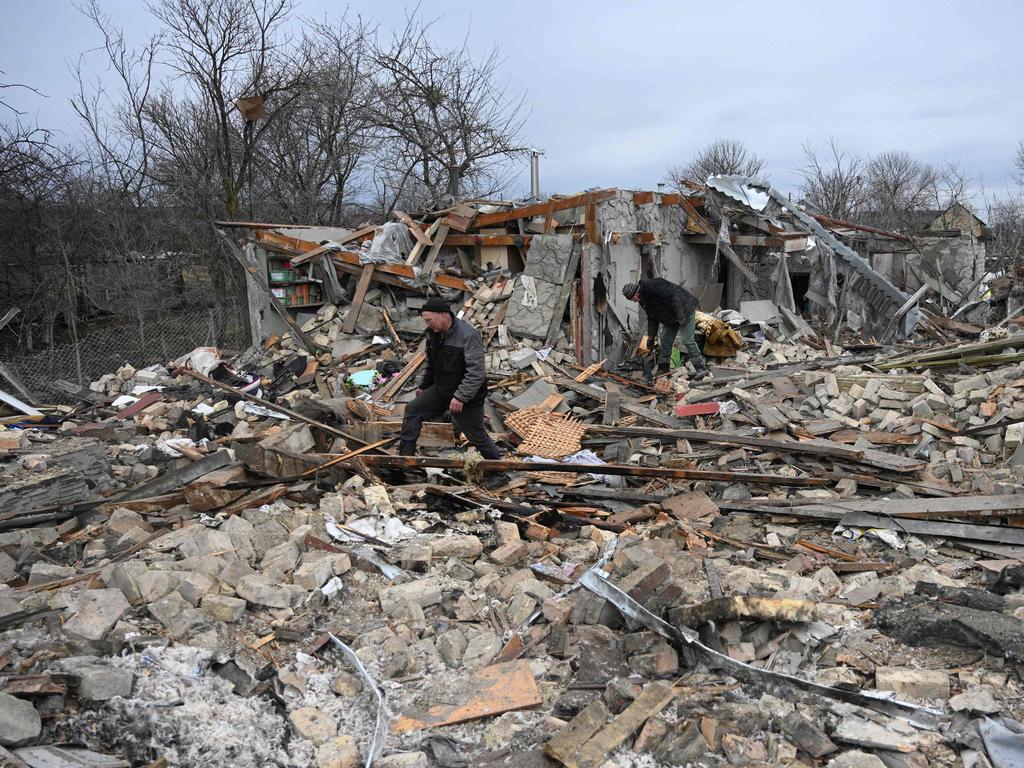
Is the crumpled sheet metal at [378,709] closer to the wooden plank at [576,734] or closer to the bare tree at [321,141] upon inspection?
the wooden plank at [576,734]

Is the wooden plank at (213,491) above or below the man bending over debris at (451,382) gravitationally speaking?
below

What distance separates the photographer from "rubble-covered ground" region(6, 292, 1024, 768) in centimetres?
333

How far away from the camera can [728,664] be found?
3.77m

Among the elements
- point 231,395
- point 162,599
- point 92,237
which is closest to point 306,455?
point 162,599

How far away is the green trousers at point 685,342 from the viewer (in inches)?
443

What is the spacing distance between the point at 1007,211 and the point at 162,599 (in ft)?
84.2

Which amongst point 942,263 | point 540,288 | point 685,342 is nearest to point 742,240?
point 685,342

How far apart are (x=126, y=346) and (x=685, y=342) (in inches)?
392

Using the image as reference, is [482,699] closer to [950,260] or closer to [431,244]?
[431,244]

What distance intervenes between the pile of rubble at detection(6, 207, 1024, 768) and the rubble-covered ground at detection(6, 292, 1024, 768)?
19mm

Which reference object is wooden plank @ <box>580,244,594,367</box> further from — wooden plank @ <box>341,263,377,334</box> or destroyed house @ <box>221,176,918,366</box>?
wooden plank @ <box>341,263,377,334</box>

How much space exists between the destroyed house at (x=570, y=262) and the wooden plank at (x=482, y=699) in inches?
339

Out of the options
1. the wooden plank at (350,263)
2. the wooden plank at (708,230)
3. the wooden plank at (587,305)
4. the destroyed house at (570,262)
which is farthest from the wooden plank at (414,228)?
the wooden plank at (708,230)

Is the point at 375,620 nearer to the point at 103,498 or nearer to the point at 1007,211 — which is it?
the point at 103,498
